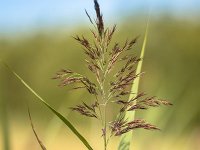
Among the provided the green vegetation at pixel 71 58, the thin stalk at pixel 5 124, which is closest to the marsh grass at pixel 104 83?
the thin stalk at pixel 5 124

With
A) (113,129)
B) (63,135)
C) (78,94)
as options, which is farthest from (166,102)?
(63,135)

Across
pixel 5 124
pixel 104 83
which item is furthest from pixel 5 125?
pixel 104 83

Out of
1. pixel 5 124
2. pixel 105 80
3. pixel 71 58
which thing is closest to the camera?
pixel 105 80

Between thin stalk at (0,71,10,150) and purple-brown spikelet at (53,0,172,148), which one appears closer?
purple-brown spikelet at (53,0,172,148)

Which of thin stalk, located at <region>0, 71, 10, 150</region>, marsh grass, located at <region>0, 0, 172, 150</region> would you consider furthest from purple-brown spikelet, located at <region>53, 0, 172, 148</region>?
thin stalk, located at <region>0, 71, 10, 150</region>

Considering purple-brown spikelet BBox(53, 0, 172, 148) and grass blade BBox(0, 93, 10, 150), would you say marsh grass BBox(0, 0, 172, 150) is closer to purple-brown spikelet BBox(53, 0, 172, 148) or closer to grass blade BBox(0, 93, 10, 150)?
purple-brown spikelet BBox(53, 0, 172, 148)

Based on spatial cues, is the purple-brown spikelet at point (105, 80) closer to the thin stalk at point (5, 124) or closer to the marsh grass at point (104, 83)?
the marsh grass at point (104, 83)

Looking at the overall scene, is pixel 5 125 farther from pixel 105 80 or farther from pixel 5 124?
pixel 105 80

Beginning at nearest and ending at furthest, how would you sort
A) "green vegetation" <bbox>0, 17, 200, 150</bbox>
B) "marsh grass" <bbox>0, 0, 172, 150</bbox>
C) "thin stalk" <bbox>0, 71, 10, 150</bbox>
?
"marsh grass" <bbox>0, 0, 172, 150</bbox>, "thin stalk" <bbox>0, 71, 10, 150</bbox>, "green vegetation" <bbox>0, 17, 200, 150</bbox>

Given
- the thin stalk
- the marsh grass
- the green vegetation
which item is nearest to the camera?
the marsh grass

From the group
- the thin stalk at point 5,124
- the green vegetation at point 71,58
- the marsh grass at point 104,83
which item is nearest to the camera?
the marsh grass at point 104,83

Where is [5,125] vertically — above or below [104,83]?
below
